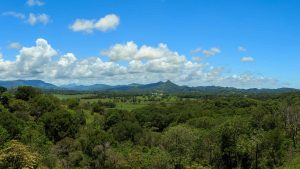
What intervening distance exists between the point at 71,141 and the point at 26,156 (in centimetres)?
6338

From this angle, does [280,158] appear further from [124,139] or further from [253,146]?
[124,139]

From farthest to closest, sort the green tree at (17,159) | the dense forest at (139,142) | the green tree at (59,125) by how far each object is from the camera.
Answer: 1. the green tree at (59,125)
2. the dense forest at (139,142)
3. the green tree at (17,159)

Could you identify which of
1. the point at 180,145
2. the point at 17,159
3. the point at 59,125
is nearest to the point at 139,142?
the point at 59,125

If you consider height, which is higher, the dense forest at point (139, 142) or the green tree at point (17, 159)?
the green tree at point (17, 159)

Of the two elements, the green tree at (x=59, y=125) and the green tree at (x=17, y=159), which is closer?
the green tree at (x=17, y=159)

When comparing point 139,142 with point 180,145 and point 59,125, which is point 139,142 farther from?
point 180,145

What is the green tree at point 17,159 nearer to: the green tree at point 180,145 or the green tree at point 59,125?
the green tree at point 180,145

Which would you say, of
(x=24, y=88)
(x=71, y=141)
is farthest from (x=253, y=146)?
(x=24, y=88)

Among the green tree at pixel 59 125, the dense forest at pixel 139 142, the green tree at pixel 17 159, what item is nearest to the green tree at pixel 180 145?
the dense forest at pixel 139 142

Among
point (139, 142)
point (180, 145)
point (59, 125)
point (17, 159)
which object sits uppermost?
point (17, 159)

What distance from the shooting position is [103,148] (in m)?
97.9

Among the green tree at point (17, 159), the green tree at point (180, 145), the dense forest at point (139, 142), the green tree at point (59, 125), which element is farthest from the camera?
the green tree at point (59, 125)

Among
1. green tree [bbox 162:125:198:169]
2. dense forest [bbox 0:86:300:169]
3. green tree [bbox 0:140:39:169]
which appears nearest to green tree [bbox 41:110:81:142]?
dense forest [bbox 0:86:300:169]

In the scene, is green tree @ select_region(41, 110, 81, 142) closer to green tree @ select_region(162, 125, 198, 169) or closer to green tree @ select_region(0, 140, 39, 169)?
green tree @ select_region(162, 125, 198, 169)
